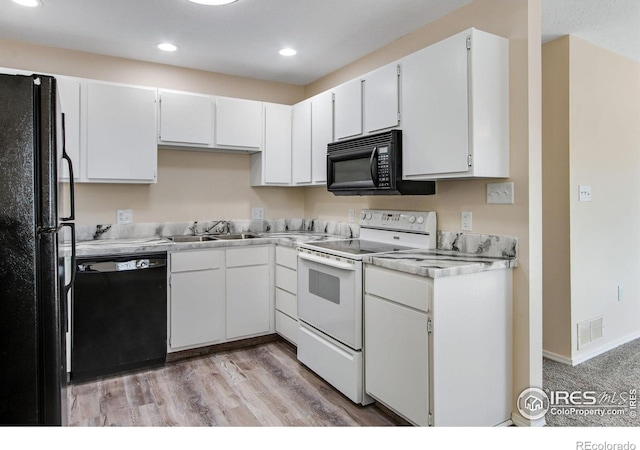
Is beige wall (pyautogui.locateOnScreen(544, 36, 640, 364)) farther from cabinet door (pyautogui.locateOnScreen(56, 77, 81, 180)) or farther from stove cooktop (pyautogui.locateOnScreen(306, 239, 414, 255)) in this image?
cabinet door (pyautogui.locateOnScreen(56, 77, 81, 180))

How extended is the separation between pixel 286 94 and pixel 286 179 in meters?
0.95

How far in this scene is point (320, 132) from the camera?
3387 mm

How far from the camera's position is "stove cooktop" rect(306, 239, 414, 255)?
2.50 meters

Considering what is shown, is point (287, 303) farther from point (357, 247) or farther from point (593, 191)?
point (593, 191)

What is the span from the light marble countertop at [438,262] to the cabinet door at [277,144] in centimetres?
172

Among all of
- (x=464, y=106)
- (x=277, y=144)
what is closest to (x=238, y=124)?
(x=277, y=144)

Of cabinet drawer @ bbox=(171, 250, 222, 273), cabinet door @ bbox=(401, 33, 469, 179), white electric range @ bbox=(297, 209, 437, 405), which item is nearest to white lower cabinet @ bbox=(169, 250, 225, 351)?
cabinet drawer @ bbox=(171, 250, 222, 273)

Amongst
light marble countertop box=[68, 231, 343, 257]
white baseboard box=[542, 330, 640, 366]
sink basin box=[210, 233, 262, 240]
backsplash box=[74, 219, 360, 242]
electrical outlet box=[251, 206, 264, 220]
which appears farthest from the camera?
electrical outlet box=[251, 206, 264, 220]

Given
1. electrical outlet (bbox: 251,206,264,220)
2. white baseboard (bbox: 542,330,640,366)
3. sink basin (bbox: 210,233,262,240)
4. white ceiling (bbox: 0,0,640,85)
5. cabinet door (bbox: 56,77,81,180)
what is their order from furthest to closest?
1. electrical outlet (bbox: 251,206,264,220)
2. sink basin (bbox: 210,233,262,240)
3. white baseboard (bbox: 542,330,640,366)
4. cabinet door (bbox: 56,77,81,180)
5. white ceiling (bbox: 0,0,640,85)

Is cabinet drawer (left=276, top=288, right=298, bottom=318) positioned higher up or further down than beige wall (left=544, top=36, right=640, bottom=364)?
further down

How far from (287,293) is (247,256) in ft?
1.44

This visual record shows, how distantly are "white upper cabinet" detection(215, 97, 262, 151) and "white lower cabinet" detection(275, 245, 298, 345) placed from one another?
980 mm

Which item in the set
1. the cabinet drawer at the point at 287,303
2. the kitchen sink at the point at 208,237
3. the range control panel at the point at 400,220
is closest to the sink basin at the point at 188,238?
the kitchen sink at the point at 208,237
